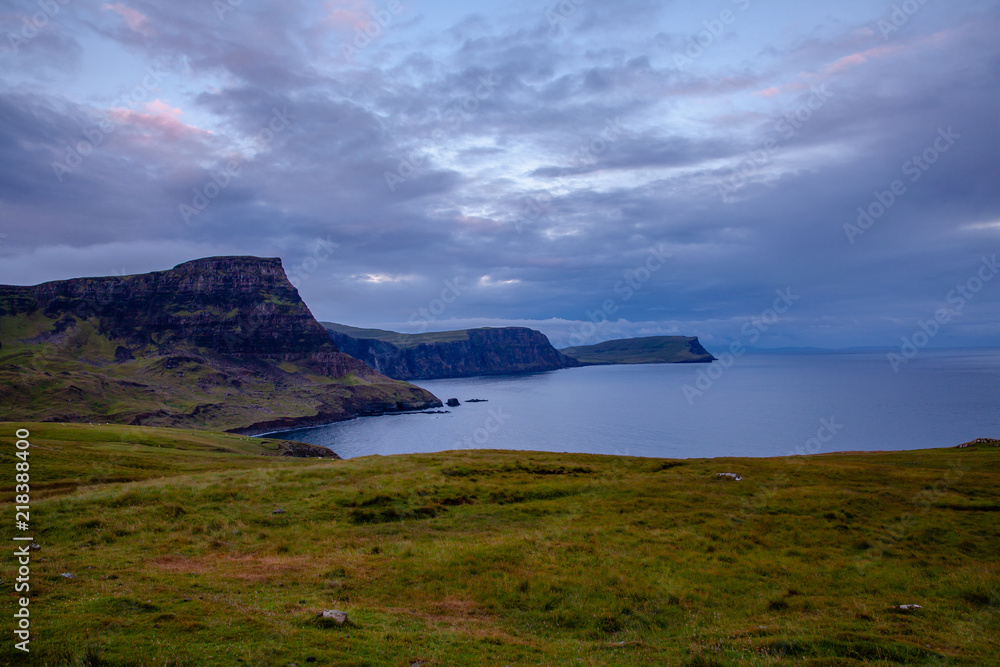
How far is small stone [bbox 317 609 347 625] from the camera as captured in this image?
1588cm

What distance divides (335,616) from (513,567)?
367 inches

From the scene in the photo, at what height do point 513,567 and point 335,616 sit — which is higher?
point 335,616

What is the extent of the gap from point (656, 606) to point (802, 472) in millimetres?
33320

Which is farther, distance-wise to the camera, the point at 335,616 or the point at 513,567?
the point at 513,567

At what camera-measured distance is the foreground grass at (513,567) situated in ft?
47.9

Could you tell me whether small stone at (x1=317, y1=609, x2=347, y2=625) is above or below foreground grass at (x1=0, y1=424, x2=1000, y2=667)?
above

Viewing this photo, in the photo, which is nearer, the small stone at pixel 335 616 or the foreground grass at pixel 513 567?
the foreground grass at pixel 513 567

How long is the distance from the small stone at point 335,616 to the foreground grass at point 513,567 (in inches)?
16.4

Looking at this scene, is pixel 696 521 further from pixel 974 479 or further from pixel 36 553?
pixel 36 553

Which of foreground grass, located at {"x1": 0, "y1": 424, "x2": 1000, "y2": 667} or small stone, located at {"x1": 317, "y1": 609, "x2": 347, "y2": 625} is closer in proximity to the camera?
foreground grass, located at {"x1": 0, "y1": 424, "x2": 1000, "y2": 667}

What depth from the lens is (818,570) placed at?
23.3 metres

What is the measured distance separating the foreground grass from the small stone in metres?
0.42

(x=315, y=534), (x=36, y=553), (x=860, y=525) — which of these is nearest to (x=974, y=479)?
(x=860, y=525)

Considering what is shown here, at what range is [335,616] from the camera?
634 inches
